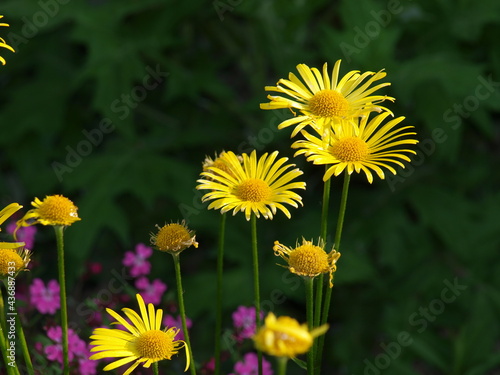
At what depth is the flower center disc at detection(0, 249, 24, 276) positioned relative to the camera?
1.02 meters

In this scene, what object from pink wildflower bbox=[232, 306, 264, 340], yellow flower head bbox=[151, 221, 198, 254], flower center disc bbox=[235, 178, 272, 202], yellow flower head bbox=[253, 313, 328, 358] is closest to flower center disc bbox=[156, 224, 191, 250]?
yellow flower head bbox=[151, 221, 198, 254]

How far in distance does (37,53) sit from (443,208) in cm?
190

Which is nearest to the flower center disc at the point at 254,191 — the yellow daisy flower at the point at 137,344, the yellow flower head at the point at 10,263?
the yellow daisy flower at the point at 137,344

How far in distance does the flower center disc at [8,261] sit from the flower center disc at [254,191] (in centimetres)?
33

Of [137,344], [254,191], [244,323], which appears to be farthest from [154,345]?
[244,323]

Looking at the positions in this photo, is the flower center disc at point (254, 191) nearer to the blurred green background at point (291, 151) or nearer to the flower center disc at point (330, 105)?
the flower center disc at point (330, 105)

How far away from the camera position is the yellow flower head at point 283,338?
0.71 meters

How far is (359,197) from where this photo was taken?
9.74 feet

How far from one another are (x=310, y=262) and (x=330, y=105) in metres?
0.28

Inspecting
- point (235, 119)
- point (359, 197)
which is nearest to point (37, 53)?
point (235, 119)

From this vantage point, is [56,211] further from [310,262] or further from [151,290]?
[151,290]

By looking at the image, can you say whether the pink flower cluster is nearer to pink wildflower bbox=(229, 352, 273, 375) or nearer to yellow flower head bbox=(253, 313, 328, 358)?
pink wildflower bbox=(229, 352, 273, 375)

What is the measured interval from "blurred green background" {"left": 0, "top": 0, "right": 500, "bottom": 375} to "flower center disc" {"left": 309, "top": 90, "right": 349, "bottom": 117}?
3.80 ft

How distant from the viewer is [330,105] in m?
1.18
